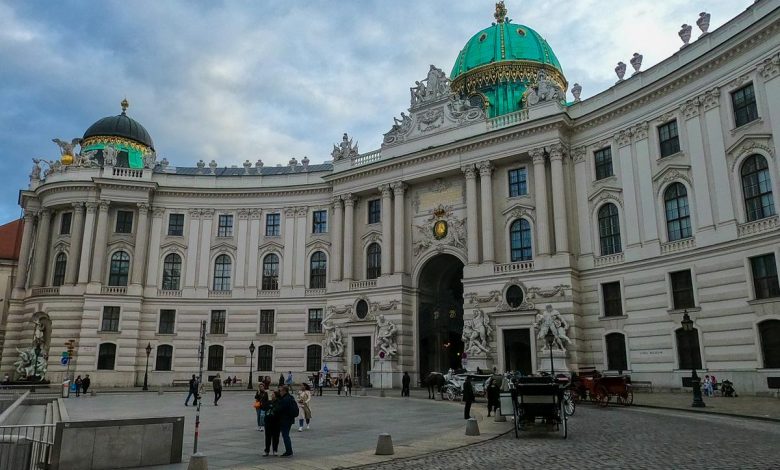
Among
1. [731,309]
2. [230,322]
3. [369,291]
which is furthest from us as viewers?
[230,322]

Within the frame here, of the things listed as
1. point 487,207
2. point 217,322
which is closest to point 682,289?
point 487,207

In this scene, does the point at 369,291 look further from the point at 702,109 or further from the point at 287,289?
the point at 702,109

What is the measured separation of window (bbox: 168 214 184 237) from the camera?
173ft

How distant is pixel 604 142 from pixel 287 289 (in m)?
28.4

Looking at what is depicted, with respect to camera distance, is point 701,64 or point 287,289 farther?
point 287,289

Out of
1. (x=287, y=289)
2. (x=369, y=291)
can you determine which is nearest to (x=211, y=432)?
(x=369, y=291)

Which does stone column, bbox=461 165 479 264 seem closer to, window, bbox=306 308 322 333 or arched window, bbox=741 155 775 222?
window, bbox=306 308 322 333

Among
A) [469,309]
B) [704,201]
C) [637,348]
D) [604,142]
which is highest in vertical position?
[604,142]

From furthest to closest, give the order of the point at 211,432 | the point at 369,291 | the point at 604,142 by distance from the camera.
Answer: the point at 369,291 → the point at 604,142 → the point at 211,432

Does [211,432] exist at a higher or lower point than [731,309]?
lower

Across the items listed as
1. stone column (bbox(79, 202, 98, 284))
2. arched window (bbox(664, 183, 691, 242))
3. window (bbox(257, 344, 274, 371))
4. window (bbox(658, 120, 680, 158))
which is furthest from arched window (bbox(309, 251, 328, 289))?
window (bbox(658, 120, 680, 158))

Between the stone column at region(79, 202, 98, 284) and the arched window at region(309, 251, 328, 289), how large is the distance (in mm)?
18727

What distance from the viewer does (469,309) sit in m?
40.2

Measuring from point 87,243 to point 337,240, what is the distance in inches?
845
